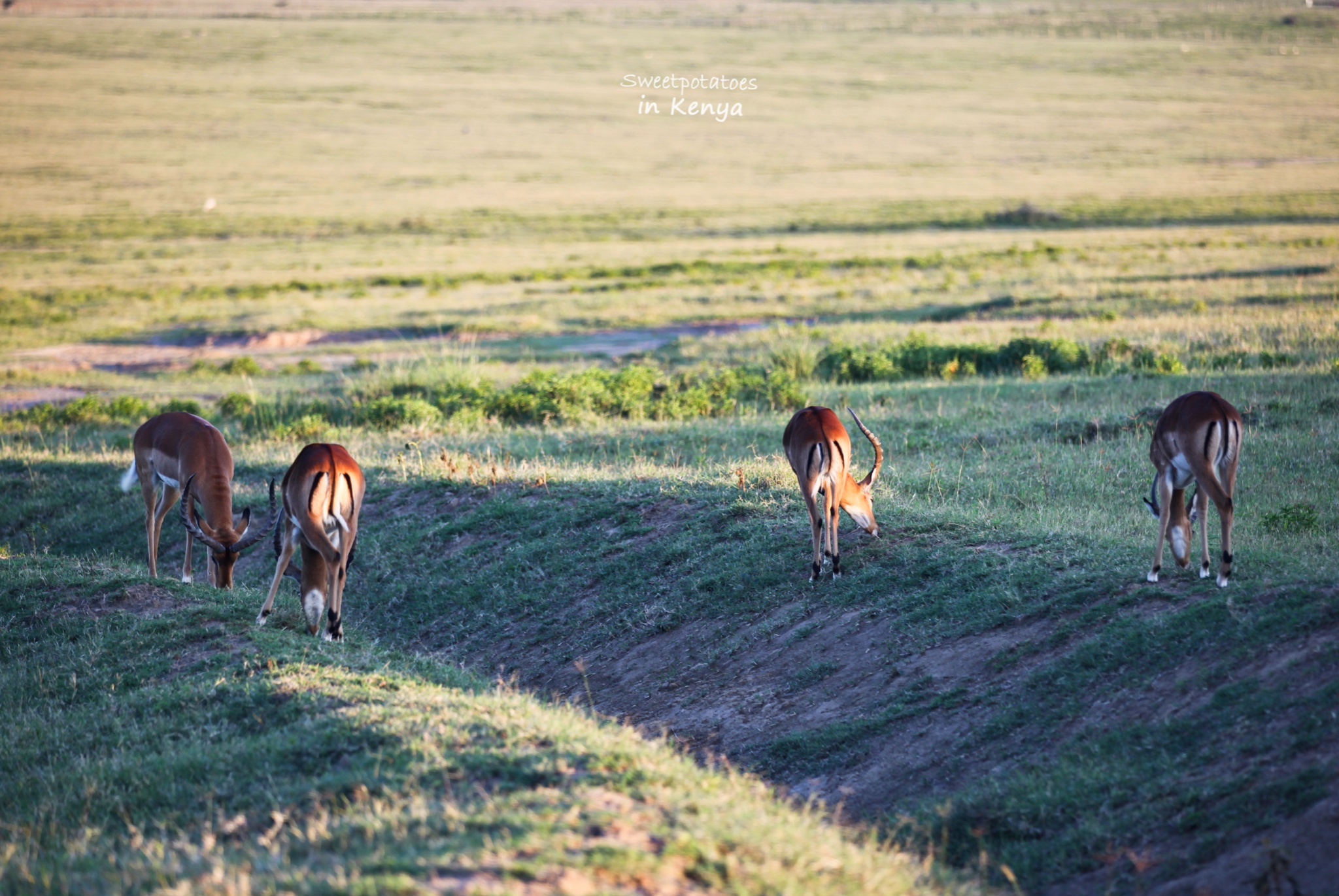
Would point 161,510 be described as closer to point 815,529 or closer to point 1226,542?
point 815,529

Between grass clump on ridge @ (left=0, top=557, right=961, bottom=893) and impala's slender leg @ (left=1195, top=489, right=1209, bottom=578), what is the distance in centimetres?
345

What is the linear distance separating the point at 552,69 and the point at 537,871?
14553cm

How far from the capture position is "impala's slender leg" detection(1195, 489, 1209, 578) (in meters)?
8.12

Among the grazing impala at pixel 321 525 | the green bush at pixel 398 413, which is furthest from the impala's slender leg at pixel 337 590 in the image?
the green bush at pixel 398 413

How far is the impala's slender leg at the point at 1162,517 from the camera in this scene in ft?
27.1

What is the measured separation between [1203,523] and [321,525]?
21.3 feet

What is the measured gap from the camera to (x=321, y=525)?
9.23 meters

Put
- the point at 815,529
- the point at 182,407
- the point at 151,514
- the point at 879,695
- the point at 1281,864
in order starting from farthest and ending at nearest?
the point at 182,407 < the point at 151,514 < the point at 815,529 < the point at 879,695 < the point at 1281,864

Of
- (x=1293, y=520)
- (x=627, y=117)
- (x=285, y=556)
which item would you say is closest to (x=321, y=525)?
(x=285, y=556)

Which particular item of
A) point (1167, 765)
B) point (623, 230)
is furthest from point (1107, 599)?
point (623, 230)

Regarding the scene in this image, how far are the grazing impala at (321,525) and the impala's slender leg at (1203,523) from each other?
6.24m

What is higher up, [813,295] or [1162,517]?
[813,295]

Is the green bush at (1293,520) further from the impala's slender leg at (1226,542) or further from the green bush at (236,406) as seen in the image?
the green bush at (236,406)

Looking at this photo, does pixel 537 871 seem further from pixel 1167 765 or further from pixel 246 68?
pixel 246 68
